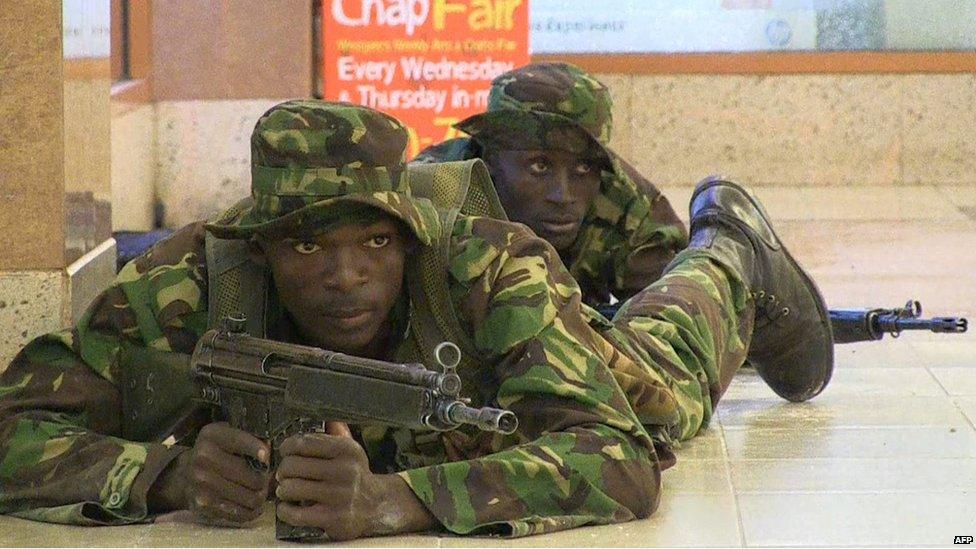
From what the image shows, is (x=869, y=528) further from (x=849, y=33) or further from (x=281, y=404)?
(x=849, y=33)

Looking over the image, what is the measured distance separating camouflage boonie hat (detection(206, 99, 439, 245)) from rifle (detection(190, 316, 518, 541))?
21cm

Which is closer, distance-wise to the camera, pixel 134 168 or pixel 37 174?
pixel 37 174

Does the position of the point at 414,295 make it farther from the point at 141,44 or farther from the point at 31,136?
the point at 141,44

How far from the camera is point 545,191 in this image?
206 inches

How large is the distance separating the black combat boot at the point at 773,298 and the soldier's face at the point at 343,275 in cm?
169

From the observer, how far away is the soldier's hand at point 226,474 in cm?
331

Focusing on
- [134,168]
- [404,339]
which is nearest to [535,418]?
[404,339]

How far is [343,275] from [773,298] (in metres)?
1.91

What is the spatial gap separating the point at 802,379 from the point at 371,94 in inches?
138

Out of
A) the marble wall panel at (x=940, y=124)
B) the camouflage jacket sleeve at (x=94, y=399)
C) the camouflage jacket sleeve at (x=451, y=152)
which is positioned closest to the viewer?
the camouflage jacket sleeve at (x=94, y=399)

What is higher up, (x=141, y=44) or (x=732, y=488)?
(x=141, y=44)

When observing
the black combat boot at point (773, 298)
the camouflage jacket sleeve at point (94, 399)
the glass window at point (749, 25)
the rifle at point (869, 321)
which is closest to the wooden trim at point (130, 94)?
the glass window at point (749, 25)

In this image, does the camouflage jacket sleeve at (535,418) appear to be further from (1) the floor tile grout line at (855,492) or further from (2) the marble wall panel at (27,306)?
(2) the marble wall panel at (27,306)

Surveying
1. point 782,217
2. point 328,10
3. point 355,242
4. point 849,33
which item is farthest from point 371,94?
point 355,242
